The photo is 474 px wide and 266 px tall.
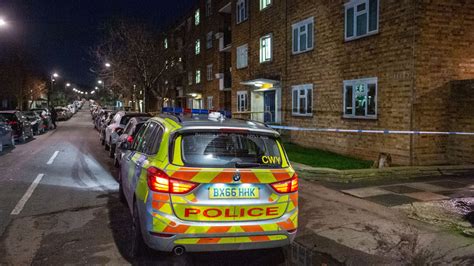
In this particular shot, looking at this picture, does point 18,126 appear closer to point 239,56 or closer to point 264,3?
point 239,56

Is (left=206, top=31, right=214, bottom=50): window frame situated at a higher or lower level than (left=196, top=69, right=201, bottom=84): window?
higher

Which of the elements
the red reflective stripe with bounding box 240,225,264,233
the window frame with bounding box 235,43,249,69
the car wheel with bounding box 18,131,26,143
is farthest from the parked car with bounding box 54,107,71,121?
the red reflective stripe with bounding box 240,225,264,233

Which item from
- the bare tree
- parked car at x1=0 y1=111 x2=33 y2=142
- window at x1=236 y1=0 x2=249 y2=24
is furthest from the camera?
the bare tree

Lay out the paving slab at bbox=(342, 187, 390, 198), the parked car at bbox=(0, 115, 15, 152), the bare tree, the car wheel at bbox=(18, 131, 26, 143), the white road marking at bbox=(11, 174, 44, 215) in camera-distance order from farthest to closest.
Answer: the bare tree < the car wheel at bbox=(18, 131, 26, 143) < the parked car at bbox=(0, 115, 15, 152) < the paving slab at bbox=(342, 187, 390, 198) < the white road marking at bbox=(11, 174, 44, 215)

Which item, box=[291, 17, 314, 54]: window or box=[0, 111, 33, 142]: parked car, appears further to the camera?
box=[0, 111, 33, 142]: parked car

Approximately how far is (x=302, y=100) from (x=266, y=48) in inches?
177

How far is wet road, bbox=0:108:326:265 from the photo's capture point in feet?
16.6

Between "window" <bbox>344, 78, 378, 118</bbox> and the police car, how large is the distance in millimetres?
9472

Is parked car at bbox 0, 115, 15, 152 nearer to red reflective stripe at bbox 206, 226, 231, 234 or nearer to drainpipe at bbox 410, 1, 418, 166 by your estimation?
drainpipe at bbox 410, 1, 418, 166

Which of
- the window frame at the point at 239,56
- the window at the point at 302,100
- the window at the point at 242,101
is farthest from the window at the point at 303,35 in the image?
the window at the point at 242,101

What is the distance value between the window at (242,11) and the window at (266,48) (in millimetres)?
2846

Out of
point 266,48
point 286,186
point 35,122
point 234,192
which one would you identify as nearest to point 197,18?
point 35,122

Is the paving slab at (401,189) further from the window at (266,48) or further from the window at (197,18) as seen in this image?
the window at (197,18)

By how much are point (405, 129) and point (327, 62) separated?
15.5 ft
